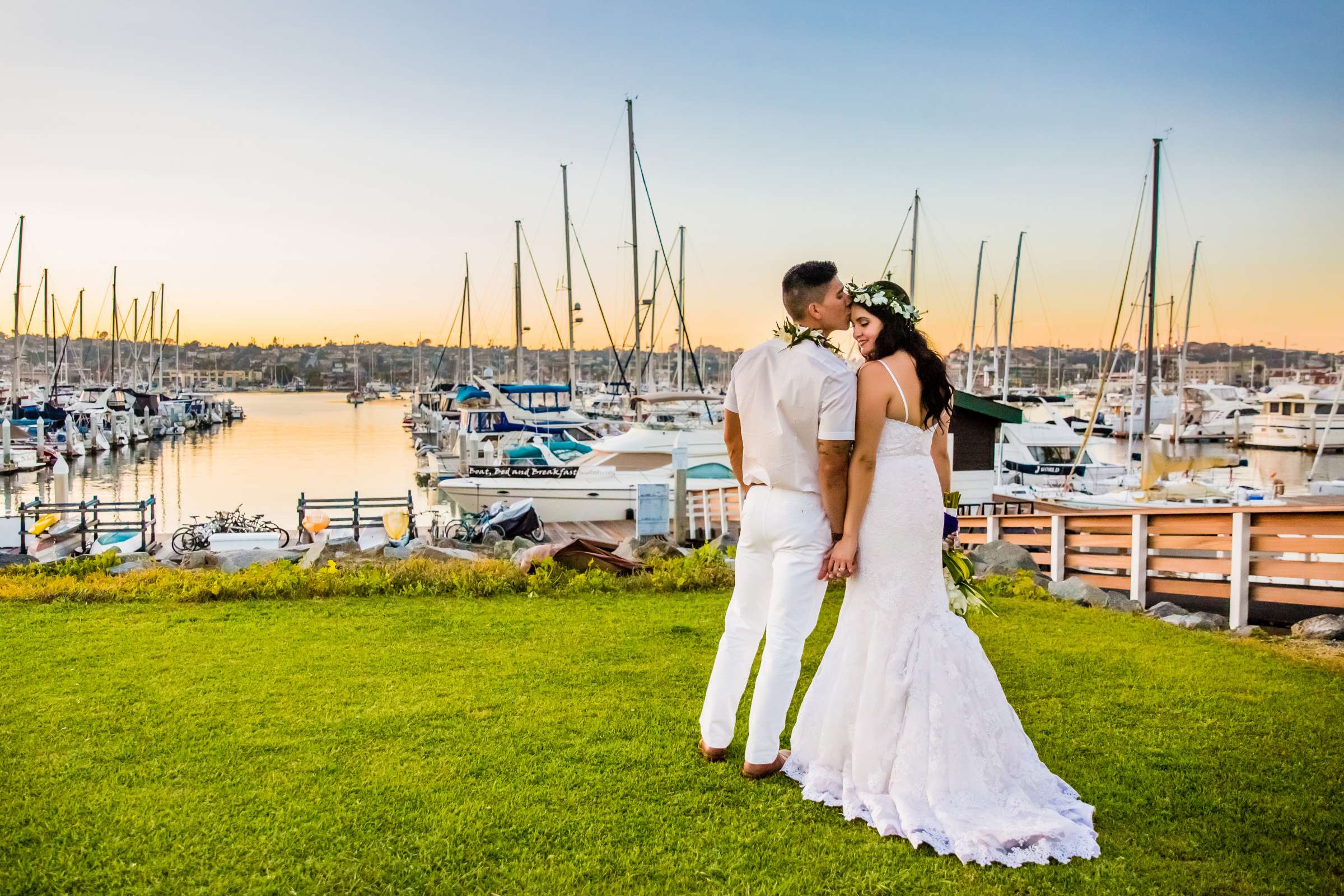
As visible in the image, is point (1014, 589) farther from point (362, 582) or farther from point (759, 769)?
point (362, 582)

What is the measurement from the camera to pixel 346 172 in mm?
29375

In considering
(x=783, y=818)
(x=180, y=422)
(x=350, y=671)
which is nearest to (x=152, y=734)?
(x=350, y=671)

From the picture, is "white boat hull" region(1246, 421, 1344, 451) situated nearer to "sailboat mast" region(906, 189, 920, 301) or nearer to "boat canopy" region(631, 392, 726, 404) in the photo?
"sailboat mast" region(906, 189, 920, 301)

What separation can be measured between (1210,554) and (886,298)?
10.3m

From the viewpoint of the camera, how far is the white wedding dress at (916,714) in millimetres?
3609

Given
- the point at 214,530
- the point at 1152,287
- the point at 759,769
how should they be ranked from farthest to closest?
the point at 1152,287, the point at 214,530, the point at 759,769

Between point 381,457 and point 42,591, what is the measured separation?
156 feet

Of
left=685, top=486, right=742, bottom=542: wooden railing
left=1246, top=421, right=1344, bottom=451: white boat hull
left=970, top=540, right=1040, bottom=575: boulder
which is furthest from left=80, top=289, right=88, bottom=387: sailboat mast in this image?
left=1246, top=421, right=1344, bottom=451: white boat hull

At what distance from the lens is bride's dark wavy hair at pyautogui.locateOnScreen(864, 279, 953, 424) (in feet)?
13.1

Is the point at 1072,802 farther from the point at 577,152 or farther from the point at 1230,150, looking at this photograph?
the point at 577,152

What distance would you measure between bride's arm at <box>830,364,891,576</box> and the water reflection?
25472 millimetres

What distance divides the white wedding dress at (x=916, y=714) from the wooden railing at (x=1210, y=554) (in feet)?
21.0

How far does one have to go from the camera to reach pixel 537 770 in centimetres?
421

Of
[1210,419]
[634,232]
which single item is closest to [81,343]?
[634,232]
